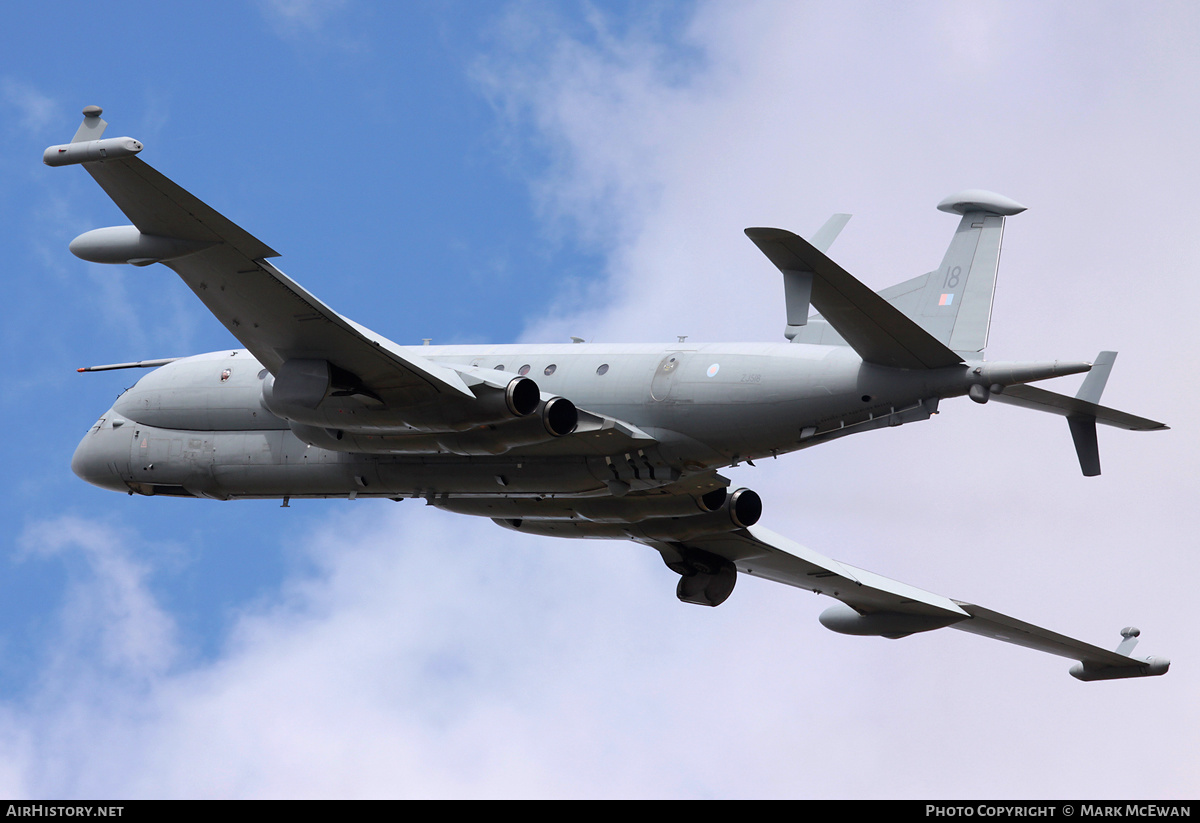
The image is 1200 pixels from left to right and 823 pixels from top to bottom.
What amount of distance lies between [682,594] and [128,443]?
12.2m

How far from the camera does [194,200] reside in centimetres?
2433

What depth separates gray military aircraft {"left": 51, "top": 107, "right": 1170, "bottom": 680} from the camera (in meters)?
24.4

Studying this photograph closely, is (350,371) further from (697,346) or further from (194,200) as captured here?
(697,346)

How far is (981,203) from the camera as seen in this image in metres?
26.3

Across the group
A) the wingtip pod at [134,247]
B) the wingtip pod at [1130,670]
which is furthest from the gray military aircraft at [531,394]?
the wingtip pod at [1130,670]

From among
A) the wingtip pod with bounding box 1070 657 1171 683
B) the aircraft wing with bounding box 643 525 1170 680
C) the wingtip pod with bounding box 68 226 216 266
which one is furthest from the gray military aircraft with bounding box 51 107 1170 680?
the wingtip pod with bounding box 1070 657 1171 683

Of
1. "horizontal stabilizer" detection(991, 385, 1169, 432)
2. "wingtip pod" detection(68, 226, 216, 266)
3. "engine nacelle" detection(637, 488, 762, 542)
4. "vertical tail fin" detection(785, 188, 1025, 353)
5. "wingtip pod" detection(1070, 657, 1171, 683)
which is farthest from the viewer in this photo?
"wingtip pod" detection(1070, 657, 1171, 683)

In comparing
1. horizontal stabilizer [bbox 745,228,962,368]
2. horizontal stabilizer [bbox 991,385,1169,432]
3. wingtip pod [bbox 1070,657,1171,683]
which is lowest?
wingtip pod [bbox 1070,657,1171,683]

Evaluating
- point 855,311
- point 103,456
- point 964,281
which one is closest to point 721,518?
point 964,281

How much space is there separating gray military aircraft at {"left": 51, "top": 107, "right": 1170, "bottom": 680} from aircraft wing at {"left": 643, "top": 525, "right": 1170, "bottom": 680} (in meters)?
2.06

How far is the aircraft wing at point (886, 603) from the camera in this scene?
34031 mm

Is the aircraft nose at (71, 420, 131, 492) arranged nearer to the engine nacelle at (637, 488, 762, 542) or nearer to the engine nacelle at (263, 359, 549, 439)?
the engine nacelle at (263, 359, 549, 439)

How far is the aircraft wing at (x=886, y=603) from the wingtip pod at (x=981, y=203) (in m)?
9.38

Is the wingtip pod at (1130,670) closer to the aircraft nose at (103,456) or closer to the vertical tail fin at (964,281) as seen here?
the vertical tail fin at (964,281)
